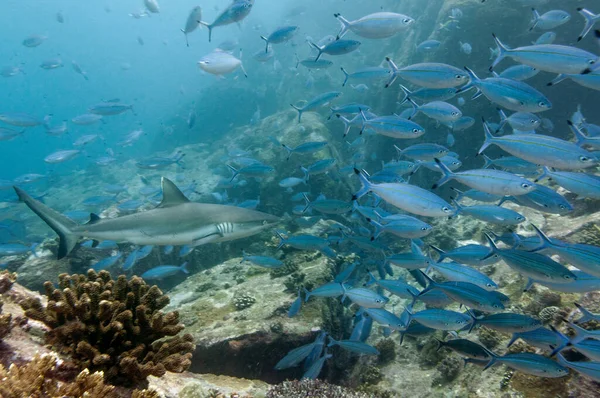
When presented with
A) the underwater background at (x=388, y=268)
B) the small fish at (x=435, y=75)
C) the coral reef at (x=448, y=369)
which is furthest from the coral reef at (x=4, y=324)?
the coral reef at (x=448, y=369)

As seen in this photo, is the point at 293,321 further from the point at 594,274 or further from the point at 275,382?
the point at 594,274

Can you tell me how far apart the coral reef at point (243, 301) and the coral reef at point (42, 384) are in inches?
149

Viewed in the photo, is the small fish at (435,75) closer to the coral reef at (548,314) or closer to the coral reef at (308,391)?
the coral reef at (548,314)

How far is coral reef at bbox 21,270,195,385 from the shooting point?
266 cm

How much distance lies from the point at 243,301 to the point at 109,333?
3.37 m

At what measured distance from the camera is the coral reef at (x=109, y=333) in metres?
2.66

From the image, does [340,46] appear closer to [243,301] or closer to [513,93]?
[513,93]

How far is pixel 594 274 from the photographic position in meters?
3.23

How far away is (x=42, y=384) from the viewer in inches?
80.3

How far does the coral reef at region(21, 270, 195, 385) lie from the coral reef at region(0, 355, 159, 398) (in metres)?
0.43

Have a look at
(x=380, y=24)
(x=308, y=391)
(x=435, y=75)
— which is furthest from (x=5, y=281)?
(x=380, y=24)

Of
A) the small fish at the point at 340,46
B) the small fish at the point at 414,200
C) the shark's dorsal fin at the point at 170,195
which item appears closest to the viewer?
the small fish at the point at 414,200

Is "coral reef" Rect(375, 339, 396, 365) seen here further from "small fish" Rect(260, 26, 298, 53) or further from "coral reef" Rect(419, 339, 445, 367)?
"small fish" Rect(260, 26, 298, 53)


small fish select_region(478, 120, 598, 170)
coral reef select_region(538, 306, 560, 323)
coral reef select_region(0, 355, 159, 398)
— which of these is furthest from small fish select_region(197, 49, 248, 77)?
coral reef select_region(538, 306, 560, 323)
